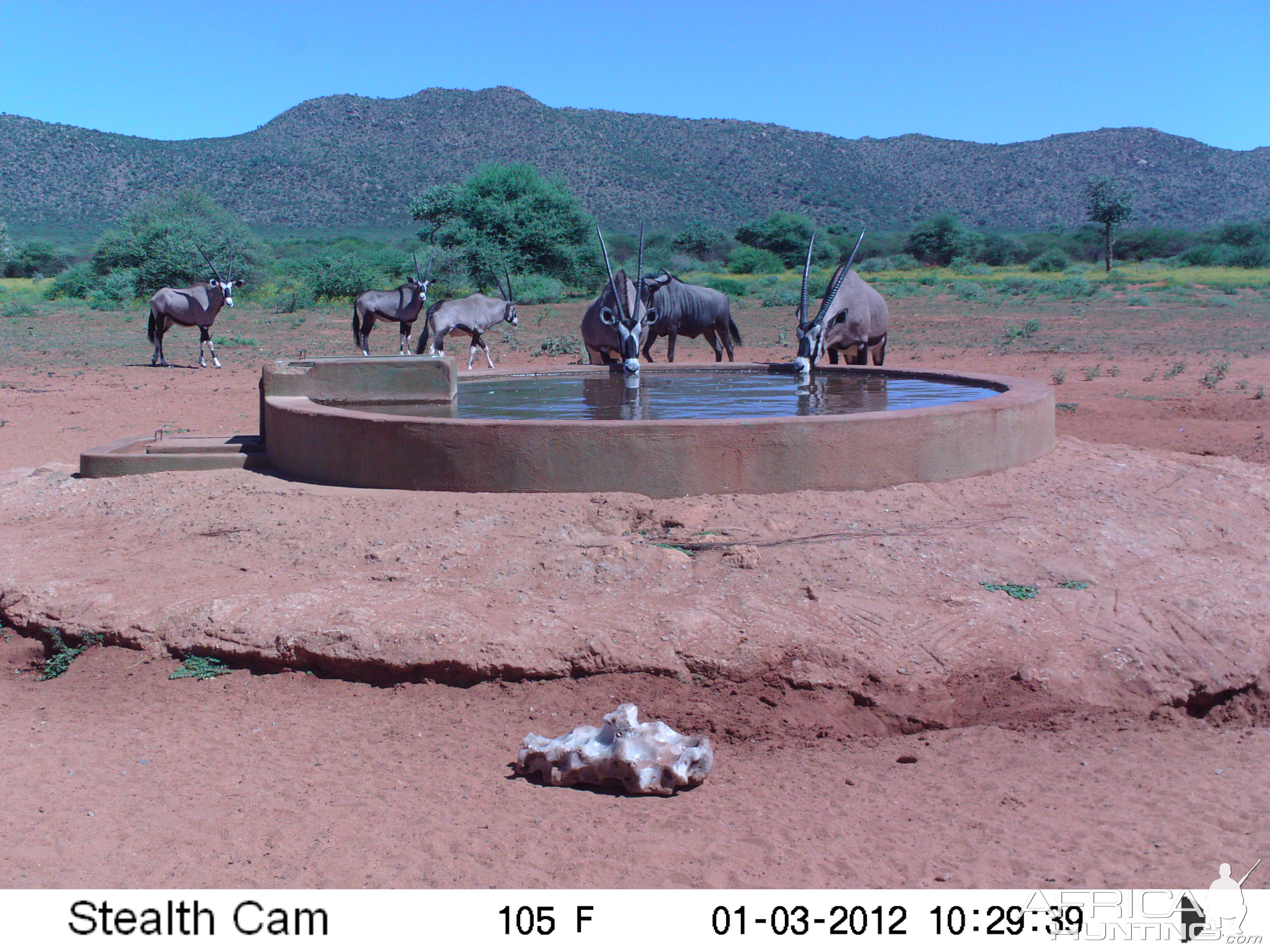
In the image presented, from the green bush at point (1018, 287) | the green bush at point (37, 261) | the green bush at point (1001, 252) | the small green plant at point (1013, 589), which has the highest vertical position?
the green bush at point (1001, 252)

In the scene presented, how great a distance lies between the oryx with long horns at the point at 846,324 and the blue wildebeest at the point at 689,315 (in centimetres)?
260

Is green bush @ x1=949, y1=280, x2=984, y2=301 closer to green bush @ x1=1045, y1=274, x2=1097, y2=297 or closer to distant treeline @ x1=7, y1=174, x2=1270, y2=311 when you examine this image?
green bush @ x1=1045, y1=274, x2=1097, y2=297

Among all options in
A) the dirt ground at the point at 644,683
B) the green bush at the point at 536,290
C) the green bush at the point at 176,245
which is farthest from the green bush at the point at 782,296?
the dirt ground at the point at 644,683

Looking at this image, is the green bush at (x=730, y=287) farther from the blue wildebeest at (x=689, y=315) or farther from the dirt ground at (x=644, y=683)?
the dirt ground at (x=644, y=683)

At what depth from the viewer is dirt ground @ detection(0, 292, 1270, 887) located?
10.3 ft

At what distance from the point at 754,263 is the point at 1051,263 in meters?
11.4

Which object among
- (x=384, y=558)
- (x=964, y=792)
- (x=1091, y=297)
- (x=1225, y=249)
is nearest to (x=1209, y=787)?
(x=964, y=792)

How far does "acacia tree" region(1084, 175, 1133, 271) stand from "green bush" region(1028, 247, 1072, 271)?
7.40 ft

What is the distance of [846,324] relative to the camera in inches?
432

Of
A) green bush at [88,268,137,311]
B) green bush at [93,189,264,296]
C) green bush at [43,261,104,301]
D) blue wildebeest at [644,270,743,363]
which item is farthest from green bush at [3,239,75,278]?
blue wildebeest at [644,270,743,363]

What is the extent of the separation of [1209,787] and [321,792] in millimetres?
2886

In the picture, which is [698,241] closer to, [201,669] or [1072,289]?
[1072,289]

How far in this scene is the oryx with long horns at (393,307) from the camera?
16.8 m

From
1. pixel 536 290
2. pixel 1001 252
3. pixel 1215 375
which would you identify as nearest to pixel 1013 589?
pixel 1215 375
